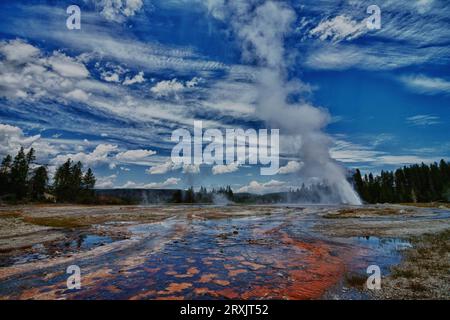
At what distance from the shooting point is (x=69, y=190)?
110938 mm

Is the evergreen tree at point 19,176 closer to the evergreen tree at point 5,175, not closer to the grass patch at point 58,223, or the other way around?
the evergreen tree at point 5,175

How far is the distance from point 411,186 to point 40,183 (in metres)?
149

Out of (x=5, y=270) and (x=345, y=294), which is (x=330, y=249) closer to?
(x=345, y=294)

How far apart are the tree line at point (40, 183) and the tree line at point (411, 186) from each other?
123261 mm

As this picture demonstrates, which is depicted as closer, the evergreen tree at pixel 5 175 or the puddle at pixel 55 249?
the puddle at pixel 55 249

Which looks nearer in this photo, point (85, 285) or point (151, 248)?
point (85, 285)

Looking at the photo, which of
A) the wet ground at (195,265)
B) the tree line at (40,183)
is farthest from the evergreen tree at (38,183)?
the wet ground at (195,265)

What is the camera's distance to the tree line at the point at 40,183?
304ft
